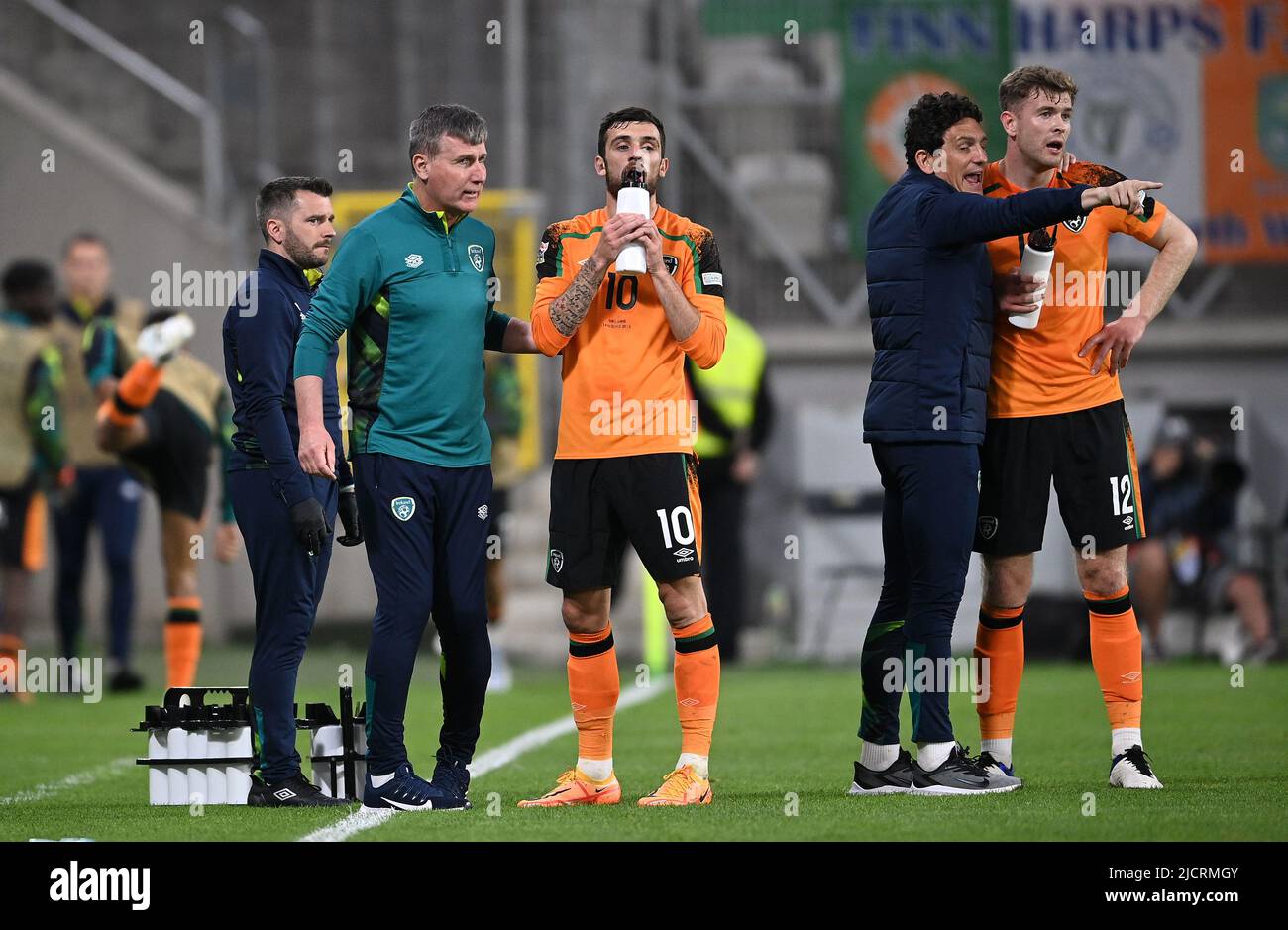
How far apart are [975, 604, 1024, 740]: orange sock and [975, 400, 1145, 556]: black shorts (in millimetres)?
232

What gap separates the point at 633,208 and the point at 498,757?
9.84ft

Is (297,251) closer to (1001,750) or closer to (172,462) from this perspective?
(1001,750)

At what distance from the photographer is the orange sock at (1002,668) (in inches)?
247

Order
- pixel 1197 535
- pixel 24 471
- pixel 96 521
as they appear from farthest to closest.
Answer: pixel 1197 535, pixel 96 521, pixel 24 471

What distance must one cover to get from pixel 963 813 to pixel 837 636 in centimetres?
873

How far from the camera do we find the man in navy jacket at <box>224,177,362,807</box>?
6000 mm

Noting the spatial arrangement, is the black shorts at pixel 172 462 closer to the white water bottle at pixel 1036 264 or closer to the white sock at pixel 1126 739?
the white water bottle at pixel 1036 264

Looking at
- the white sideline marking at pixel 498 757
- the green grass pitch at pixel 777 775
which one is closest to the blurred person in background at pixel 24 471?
the green grass pitch at pixel 777 775

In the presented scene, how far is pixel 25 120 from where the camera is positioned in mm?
15672

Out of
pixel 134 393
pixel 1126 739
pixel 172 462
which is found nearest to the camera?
pixel 1126 739

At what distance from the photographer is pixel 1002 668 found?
20.6ft

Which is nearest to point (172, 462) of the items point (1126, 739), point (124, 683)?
point (124, 683)

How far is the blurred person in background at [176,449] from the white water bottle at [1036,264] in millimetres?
4503
